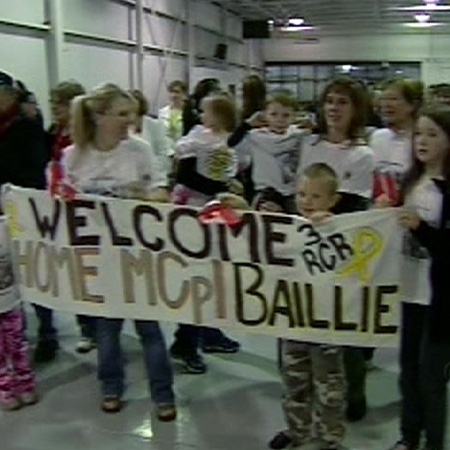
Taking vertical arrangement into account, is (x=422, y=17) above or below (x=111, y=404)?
above

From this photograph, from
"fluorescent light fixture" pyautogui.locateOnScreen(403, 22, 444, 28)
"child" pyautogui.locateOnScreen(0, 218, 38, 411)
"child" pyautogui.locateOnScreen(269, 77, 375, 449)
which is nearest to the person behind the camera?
"child" pyautogui.locateOnScreen(269, 77, 375, 449)

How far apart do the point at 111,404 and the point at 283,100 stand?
5.01 feet

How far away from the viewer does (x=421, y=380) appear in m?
2.30

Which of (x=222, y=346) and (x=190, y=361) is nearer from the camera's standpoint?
(x=190, y=361)

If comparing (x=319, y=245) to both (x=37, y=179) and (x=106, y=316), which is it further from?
(x=37, y=179)

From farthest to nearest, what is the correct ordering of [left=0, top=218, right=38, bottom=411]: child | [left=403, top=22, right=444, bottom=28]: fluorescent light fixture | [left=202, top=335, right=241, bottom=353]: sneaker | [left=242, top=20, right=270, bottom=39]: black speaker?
[left=403, top=22, right=444, bottom=28]: fluorescent light fixture → [left=242, top=20, right=270, bottom=39]: black speaker → [left=202, top=335, right=241, bottom=353]: sneaker → [left=0, top=218, right=38, bottom=411]: child

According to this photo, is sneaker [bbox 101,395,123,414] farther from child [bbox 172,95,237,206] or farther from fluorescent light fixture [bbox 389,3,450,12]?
fluorescent light fixture [bbox 389,3,450,12]

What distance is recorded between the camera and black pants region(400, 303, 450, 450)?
2.24 meters

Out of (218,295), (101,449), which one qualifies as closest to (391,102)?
(218,295)

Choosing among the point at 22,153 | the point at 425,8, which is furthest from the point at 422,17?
the point at 22,153

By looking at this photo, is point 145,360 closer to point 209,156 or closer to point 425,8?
point 209,156

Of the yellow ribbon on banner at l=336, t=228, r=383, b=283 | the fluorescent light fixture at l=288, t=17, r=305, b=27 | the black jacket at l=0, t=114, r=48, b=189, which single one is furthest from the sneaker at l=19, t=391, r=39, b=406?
the fluorescent light fixture at l=288, t=17, r=305, b=27

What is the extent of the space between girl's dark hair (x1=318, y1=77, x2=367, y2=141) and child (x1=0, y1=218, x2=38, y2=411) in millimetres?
1414

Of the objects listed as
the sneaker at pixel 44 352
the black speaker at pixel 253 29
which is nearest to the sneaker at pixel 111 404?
the sneaker at pixel 44 352
